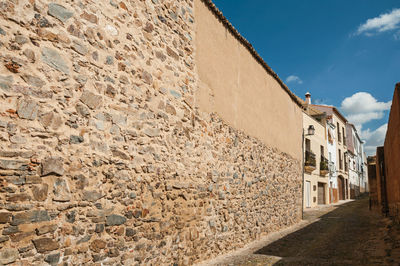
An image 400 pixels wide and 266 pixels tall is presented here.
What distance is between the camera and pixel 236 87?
7.02 metres

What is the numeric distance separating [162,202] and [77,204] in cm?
148

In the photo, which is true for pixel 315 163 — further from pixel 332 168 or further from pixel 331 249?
pixel 331 249

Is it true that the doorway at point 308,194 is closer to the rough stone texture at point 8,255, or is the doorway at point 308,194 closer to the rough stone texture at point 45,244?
the rough stone texture at point 45,244

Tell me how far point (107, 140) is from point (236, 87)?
4.04 m

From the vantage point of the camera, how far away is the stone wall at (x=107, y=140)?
2820mm

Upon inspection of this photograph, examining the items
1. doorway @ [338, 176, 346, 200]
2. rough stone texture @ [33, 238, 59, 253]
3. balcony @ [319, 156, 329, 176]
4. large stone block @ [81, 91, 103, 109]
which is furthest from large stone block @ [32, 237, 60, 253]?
A: doorway @ [338, 176, 346, 200]

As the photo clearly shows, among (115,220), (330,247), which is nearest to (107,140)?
(115,220)

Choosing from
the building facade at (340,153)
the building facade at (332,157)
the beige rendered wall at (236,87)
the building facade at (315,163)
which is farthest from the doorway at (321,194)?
the beige rendered wall at (236,87)

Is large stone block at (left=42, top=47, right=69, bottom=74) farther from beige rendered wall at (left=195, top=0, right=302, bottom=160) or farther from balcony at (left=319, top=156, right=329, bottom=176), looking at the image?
balcony at (left=319, top=156, right=329, bottom=176)

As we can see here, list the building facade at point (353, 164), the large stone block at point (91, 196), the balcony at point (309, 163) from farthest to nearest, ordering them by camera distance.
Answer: the building facade at point (353, 164) → the balcony at point (309, 163) → the large stone block at point (91, 196)

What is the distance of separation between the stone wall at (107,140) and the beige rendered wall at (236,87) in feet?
1.17

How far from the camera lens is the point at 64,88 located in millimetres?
3227

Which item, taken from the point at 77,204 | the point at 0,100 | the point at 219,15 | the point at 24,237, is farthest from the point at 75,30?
the point at 219,15

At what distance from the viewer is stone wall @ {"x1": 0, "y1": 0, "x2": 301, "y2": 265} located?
2.82m
